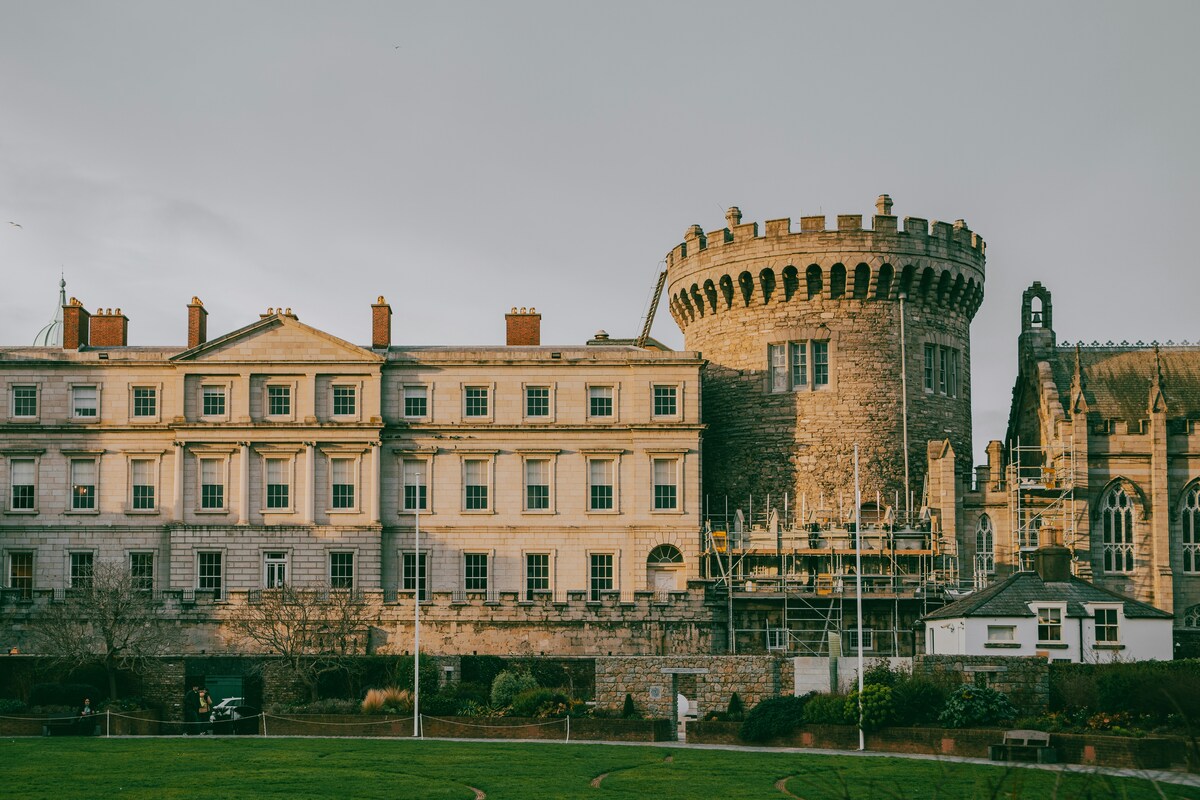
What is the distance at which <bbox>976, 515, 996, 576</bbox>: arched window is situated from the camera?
5506cm

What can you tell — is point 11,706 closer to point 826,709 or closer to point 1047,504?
point 826,709

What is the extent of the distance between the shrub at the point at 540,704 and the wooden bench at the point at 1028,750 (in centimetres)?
1133

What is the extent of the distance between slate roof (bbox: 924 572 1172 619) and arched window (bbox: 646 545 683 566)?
48.8 ft

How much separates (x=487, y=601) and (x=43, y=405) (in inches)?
750

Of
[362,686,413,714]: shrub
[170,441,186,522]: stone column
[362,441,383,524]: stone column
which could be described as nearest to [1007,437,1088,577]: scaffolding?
[362,441,383,524]: stone column

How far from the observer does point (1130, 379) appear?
5809 cm

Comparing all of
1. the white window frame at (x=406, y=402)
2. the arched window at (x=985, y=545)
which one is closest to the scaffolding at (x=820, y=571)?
the arched window at (x=985, y=545)

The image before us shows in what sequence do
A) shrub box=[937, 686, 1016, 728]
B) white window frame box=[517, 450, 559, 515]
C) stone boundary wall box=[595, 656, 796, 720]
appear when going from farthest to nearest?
white window frame box=[517, 450, 559, 515]
stone boundary wall box=[595, 656, 796, 720]
shrub box=[937, 686, 1016, 728]

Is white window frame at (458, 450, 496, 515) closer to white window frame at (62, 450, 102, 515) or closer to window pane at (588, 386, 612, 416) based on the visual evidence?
window pane at (588, 386, 612, 416)

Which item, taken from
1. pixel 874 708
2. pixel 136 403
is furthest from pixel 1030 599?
→ pixel 136 403

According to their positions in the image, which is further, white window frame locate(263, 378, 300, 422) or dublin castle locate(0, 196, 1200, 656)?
white window frame locate(263, 378, 300, 422)

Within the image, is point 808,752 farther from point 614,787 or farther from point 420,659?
point 420,659

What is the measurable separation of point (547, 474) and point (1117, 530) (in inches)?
781

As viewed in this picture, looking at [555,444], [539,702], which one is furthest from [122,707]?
[555,444]
